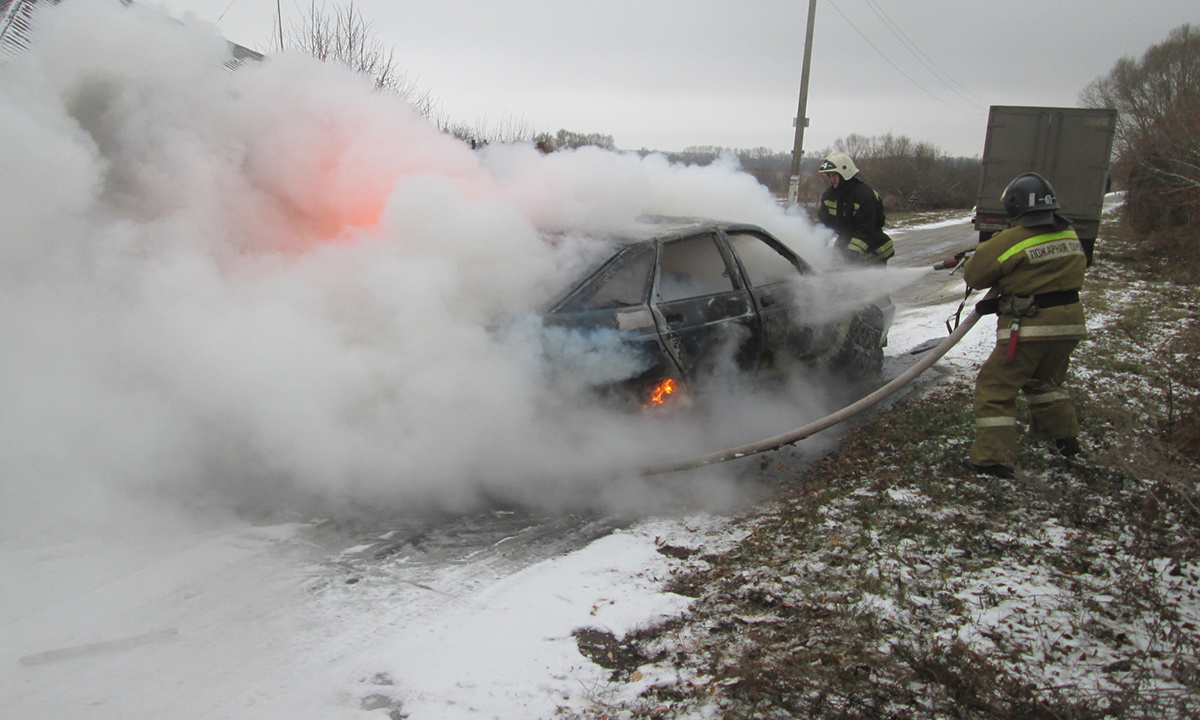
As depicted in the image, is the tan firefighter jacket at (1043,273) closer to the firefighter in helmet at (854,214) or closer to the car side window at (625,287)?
the car side window at (625,287)

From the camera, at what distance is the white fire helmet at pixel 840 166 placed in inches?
276

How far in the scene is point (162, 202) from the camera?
4.07 m

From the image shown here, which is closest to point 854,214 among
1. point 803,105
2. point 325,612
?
point 325,612

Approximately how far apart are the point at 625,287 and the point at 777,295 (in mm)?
1401

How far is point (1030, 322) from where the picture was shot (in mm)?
4301

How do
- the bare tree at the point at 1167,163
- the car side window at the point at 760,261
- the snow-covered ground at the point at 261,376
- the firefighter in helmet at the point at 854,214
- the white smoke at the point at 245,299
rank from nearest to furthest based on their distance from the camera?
Result: the snow-covered ground at the point at 261,376 → the white smoke at the point at 245,299 → the car side window at the point at 760,261 → the firefighter in helmet at the point at 854,214 → the bare tree at the point at 1167,163

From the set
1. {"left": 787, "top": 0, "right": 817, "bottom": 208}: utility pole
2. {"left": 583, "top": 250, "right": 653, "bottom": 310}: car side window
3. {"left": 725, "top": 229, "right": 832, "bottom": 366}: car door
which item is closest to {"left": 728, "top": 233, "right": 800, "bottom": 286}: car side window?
{"left": 725, "top": 229, "right": 832, "bottom": 366}: car door

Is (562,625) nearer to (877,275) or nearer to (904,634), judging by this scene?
(904,634)

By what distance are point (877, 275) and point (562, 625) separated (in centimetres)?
467

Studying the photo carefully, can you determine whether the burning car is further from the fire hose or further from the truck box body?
the truck box body

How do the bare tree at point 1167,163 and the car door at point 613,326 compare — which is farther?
the bare tree at point 1167,163

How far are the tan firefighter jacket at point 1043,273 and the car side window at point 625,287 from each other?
2099 millimetres

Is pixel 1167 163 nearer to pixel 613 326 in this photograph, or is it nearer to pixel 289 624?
pixel 613 326

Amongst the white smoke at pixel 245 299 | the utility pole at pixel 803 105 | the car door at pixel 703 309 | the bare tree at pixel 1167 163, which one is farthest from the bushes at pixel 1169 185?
the white smoke at pixel 245 299
